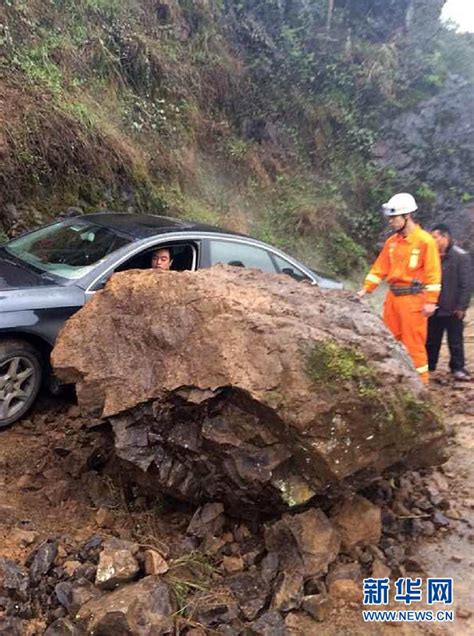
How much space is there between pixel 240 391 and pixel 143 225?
2.28 metres

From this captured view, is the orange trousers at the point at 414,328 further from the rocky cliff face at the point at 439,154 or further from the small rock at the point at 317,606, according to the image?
the rocky cliff face at the point at 439,154

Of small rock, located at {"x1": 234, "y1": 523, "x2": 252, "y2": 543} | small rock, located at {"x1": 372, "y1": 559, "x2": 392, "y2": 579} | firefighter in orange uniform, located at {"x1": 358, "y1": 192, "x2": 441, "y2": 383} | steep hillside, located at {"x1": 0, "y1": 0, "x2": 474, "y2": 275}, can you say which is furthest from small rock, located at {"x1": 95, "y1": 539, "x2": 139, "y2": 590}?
steep hillside, located at {"x1": 0, "y1": 0, "x2": 474, "y2": 275}

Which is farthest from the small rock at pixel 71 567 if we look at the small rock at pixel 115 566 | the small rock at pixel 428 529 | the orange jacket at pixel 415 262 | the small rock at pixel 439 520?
the orange jacket at pixel 415 262

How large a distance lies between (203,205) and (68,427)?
605 cm

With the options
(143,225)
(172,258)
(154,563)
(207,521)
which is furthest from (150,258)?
(154,563)

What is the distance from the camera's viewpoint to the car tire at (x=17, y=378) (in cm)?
381

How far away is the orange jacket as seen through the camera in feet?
16.3

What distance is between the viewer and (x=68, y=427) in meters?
4.11

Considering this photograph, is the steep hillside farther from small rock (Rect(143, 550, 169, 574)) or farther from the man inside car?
small rock (Rect(143, 550, 169, 574))

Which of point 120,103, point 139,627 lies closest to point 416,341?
point 139,627

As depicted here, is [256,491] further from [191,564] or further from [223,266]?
[223,266]

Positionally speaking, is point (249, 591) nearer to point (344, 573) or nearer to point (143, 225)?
point (344, 573)

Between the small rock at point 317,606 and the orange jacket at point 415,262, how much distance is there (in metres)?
2.83

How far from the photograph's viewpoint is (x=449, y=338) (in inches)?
246
